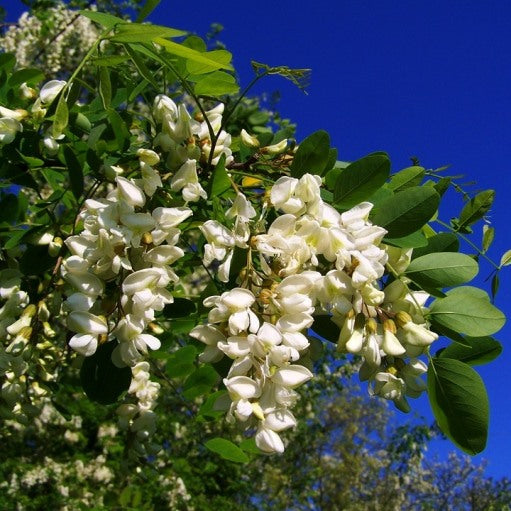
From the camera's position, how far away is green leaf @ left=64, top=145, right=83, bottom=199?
1.04m

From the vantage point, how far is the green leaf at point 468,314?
2.81 ft

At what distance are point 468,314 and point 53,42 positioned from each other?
6.71m

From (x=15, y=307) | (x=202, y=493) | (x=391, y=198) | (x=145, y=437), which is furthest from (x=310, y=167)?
(x=202, y=493)

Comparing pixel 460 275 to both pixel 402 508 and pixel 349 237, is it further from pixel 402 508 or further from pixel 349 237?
pixel 402 508

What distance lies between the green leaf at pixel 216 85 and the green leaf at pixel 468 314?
51cm

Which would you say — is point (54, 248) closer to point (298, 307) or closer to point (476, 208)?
point (298, 307)

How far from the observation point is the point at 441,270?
35.1 inches

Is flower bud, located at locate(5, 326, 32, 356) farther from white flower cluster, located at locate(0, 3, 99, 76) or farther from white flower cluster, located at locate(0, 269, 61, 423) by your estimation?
white flower cluster, located at locate(0, 3, 99, 76)


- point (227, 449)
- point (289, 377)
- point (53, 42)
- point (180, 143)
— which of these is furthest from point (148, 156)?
point (53, 42)

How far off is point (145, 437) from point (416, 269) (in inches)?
44.2

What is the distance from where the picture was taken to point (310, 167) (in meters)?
0.93

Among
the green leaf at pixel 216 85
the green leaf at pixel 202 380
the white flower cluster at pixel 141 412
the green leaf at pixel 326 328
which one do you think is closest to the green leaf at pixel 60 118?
the green leaf at pixel 216 85

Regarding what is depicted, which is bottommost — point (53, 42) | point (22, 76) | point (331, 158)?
point (331, 158)

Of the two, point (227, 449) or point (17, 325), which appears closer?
point (17, 325)
